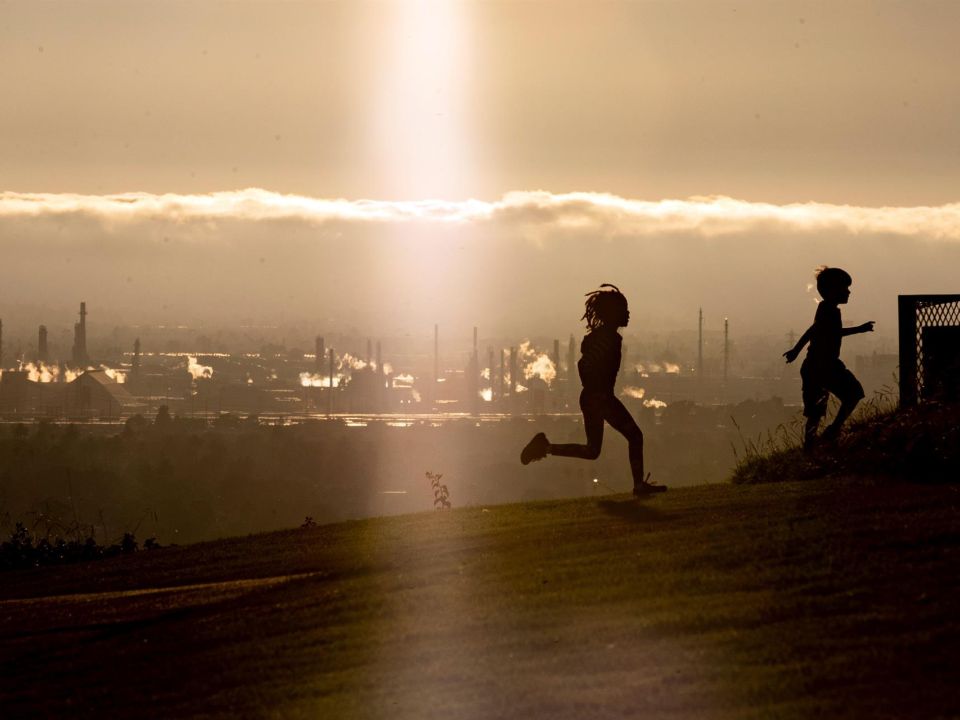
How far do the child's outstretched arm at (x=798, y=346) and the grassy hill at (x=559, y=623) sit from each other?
224cm

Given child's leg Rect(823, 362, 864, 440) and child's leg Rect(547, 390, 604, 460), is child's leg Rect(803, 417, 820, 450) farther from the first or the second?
child's leg Rect(547, 390, 604, 460)

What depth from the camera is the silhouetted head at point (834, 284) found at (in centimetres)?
1780

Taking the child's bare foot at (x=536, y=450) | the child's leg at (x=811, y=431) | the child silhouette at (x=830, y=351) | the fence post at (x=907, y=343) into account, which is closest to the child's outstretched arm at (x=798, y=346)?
the child silhouette at (x=830, y=351)

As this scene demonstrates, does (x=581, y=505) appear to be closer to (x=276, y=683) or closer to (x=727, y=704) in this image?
(x=276, y=683)

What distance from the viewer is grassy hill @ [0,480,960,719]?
31.2 ft

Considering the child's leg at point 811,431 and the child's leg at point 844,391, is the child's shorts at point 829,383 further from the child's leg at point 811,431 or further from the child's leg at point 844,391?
the child's leg at point 811,431

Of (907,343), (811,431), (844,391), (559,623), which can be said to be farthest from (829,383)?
(559,623)

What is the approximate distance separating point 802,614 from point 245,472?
121929mm

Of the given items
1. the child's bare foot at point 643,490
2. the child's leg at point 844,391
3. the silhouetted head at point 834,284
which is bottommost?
the child's bare foot at point 643,490

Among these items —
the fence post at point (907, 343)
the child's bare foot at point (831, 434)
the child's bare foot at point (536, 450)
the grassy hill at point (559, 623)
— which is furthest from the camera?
the fence post at point (907, 343)

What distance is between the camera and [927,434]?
1625cm

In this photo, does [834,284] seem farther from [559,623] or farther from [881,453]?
[559,623]

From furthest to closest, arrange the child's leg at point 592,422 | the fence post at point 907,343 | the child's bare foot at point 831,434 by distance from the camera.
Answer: the fence post at point 907,343, the child's bare foot at point 831,434, the child's leg at point 592,422

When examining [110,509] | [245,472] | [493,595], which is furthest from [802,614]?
[245,472]
